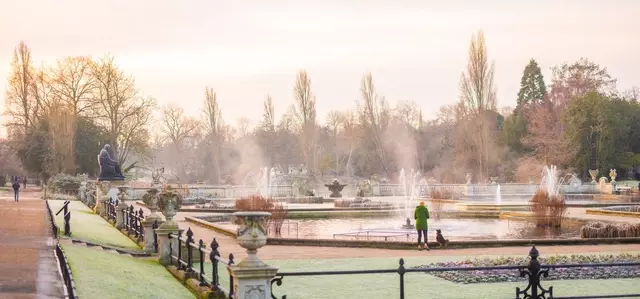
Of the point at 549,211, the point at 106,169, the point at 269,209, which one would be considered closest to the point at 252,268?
the point at 269,209

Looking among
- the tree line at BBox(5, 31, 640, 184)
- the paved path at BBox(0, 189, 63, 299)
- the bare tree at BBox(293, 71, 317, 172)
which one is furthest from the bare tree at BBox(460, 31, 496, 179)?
the paved path at BBox(0, 189, 63, 299)

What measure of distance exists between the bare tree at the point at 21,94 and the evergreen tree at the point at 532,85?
167 ft

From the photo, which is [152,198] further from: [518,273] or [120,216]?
[518,273]

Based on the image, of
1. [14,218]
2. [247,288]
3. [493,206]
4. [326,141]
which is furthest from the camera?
[326,141]

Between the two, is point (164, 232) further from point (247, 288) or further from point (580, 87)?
point (580, 87)

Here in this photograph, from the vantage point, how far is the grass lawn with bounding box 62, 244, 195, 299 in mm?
11859

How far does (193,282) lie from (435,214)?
73.6 ft

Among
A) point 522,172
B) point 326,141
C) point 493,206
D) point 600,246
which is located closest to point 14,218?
point 600,246

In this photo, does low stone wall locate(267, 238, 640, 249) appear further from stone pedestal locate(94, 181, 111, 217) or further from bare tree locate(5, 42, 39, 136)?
bare tree locate(5, 42, 39, 136)

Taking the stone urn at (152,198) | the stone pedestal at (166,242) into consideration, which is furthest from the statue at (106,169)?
the stone pedestal at (166,242)

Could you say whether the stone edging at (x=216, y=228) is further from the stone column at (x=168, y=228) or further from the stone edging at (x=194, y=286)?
the stone edging at (x=194, y=286)

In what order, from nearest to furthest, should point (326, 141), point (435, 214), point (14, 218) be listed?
point (14, 218), point (435, 214), point (326, 141)

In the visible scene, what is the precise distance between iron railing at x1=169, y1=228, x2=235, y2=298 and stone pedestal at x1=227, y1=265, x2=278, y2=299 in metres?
0.69

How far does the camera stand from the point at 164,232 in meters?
17.1
